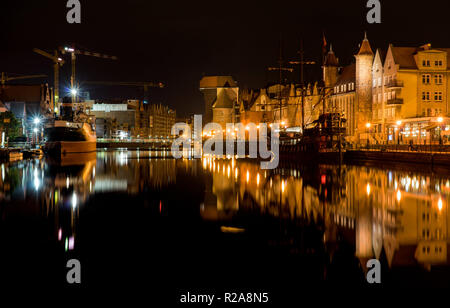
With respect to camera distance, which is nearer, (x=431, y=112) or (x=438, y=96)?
(x=431, y=112)

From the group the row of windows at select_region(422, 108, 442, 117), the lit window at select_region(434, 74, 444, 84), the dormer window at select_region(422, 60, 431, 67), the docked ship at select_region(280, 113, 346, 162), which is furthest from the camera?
the dormer window at select_region(422, 60, 431, 67)

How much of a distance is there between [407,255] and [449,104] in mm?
49288

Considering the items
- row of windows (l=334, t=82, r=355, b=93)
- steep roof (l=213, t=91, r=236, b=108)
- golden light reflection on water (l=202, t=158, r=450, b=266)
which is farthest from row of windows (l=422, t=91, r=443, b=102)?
steep roof (l=213, t=91, r=236, b=108)

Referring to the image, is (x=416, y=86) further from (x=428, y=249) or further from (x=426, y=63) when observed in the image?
(x=428, y=249)

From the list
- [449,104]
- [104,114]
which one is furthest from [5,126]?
[104,114]

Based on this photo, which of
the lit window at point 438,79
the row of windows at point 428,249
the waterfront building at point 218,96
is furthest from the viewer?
the waterfront building at point 218,96

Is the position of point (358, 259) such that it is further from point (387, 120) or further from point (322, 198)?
point (387, 120)

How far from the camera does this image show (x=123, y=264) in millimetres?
8227

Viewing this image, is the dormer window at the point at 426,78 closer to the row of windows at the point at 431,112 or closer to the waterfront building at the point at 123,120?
the row of windows at the point at 431,112

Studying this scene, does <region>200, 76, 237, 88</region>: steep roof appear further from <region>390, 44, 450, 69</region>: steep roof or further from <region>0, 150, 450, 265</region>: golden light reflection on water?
<region>0, 150, 450, 265</region>: golden light reflection on water

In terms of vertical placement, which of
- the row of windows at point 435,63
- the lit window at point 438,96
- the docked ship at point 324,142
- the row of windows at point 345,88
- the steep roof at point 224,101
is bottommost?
the docked ship at point 324,142

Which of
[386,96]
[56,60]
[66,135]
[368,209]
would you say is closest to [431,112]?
[386,96]

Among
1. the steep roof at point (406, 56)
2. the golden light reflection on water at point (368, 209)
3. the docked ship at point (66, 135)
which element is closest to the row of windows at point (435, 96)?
the steep roof at point (406, 56)

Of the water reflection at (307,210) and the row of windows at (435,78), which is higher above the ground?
the row of windows at (435,78)
